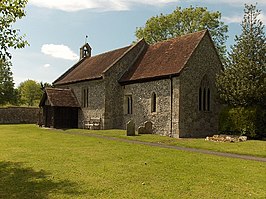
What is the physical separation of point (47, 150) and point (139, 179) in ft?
23.8

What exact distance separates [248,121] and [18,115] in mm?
34617

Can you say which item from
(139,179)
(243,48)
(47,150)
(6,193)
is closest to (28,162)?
(47,150)

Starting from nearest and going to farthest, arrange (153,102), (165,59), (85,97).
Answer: (153,102), (165,59), (85,97)

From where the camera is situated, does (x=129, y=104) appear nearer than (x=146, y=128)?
No

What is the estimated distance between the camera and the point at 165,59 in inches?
1037

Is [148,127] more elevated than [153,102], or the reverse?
[153,102]

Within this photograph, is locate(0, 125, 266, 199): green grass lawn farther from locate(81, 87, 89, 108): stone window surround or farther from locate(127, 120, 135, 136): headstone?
locate(81, 87, 89, 108): stone window surround

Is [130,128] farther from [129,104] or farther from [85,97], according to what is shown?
[85,97]

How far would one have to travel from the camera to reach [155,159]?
12.5 metres

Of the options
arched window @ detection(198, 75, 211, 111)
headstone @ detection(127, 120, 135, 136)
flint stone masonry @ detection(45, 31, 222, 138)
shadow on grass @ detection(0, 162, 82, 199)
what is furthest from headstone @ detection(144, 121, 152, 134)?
shadow on grass @ detection(0, 162, 82, 199)

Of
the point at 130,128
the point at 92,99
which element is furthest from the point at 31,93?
the point at 130,128

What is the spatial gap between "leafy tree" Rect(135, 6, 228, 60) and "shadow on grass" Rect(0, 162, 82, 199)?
38.4m

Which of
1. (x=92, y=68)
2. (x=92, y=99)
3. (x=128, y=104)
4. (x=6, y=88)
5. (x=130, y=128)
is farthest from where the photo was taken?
(x=6, y=88)

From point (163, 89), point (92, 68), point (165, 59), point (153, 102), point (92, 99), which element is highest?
point (92, 68)
